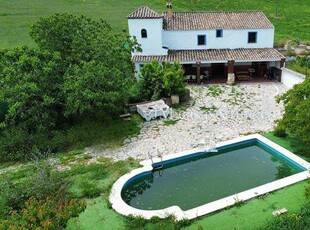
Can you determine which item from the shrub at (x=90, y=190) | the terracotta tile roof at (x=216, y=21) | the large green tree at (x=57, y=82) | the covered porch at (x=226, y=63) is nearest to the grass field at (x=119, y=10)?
the terracotta tile roof at (x=216, y=21)

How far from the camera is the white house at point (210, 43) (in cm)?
2823

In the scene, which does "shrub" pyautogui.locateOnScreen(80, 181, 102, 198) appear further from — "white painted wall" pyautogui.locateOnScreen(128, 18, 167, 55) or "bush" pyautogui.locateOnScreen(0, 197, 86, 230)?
"white painted wall" pyautogui.locateOnScreen(128, 18, 167, 55)

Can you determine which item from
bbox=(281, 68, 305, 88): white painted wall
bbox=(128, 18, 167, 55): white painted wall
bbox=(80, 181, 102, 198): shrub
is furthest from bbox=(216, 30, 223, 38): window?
bbox=(80, 181, 102, 198): shrub

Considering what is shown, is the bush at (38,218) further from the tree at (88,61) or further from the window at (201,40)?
the window at (201,40)

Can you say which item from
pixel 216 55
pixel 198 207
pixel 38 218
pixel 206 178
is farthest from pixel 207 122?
pixel 38 218

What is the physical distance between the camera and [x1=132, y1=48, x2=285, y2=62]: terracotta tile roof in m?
28.2

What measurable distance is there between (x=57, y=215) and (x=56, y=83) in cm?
1133

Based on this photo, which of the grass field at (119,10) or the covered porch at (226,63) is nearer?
the covered porch at (226,63)

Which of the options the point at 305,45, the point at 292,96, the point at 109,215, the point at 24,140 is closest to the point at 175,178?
the point at 109,215

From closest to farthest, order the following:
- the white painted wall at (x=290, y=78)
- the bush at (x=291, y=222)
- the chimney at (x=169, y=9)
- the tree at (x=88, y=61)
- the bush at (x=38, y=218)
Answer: the bush at (x=38, y=218), the bush at (x=291, y=222), the tree at (x=88, y=61), the white painted wall at (x=290, y=78), the chimney at (x=169, y=9)

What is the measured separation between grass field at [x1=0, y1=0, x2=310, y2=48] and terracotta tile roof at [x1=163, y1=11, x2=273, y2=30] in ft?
43.4

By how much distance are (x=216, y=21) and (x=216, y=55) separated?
3.47 m

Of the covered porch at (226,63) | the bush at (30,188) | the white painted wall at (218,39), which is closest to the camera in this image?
the bush at (30,188)

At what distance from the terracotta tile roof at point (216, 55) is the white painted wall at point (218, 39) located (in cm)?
49
